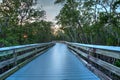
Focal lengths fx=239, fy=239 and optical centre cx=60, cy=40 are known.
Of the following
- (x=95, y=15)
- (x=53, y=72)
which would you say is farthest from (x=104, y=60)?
(x=95, y=15)

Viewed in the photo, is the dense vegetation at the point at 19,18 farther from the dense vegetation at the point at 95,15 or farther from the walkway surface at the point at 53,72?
the walkway surface at the point at 53,72

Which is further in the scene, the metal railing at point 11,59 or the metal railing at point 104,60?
the metal railing at point 11,59

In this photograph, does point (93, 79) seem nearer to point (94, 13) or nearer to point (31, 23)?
point (31, 23)

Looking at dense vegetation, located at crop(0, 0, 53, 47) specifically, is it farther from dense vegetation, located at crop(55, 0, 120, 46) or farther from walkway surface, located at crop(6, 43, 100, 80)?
walkway surface, located at crop(6, 43, 100, 80)

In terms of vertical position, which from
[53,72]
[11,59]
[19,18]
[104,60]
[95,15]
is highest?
[95,15]

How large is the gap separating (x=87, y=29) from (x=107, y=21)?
11769 millimetres

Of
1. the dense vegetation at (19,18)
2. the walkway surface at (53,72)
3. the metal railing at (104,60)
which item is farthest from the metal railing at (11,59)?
the dense vegetation at (19,18)

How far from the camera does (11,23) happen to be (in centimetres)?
2133

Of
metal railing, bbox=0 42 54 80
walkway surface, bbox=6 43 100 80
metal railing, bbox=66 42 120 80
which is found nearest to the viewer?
metal railing, bbox=66 42 120 80

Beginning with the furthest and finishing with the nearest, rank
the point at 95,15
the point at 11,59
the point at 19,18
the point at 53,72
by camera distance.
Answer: the point at 95,15
the point at 19,18
the point at 53,72
the point at 11,59

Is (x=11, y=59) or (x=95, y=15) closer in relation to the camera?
(x=11, y=59)

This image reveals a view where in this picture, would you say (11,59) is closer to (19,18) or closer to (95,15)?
(19,18)

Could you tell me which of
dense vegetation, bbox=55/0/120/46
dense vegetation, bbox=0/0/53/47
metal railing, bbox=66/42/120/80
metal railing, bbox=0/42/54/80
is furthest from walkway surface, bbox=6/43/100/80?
dense vegetation, bbox=0/0/53/47

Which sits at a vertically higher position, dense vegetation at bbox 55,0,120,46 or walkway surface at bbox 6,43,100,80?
dense vegetation at bbox 55,0,120,46
